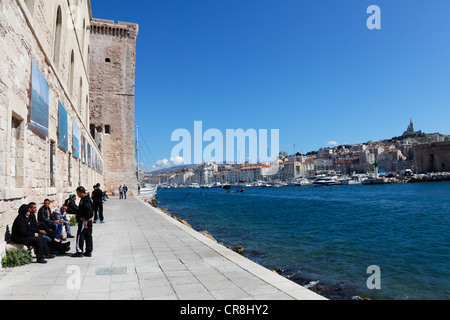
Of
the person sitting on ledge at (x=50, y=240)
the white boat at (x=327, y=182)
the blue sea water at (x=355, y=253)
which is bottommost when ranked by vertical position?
the white boat at (x=327, y=182)

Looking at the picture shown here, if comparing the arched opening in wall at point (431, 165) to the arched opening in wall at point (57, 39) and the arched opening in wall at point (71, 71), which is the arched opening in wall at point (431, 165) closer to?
the arched opening in wall at point (71, 71)

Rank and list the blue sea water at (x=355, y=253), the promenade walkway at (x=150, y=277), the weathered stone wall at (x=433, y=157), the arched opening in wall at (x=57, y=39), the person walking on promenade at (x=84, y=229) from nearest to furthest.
→ the promenade walkway at (x=150, y=277), the person walking on promenade at (x=84, y=229), the blue sea water at (x=355, y=253), the arched opening in wall at (x=57, y=39), the weathered stone wall at (x=433, y=157)

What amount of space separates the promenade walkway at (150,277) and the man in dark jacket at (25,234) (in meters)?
0.26

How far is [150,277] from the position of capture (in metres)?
4.71

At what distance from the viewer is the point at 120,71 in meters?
32.8

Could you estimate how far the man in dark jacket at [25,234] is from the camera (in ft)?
17.7

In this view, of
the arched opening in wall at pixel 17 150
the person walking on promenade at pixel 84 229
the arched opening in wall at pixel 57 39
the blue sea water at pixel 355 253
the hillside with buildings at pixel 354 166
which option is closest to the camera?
the arched opening in wall at pixel 17 150

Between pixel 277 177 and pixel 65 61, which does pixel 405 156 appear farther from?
pixel 65 61

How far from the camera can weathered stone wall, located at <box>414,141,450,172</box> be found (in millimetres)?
92200

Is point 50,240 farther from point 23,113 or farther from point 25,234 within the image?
point 23,113

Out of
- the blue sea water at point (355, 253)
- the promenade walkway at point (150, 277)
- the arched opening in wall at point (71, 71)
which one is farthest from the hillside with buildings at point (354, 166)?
the promenade walkway at point (150, 277)

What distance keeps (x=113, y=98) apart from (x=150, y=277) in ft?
99.6

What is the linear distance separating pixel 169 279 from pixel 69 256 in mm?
2813
